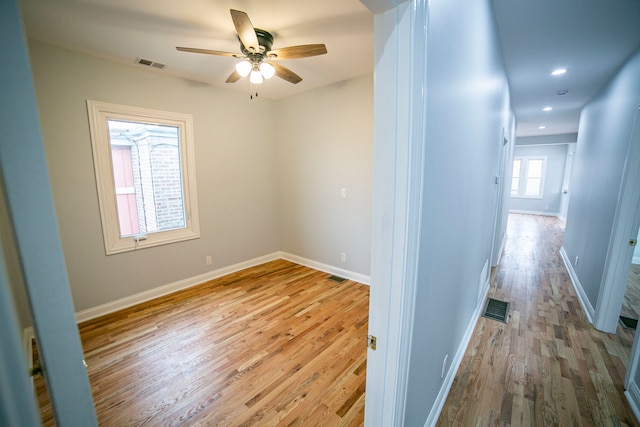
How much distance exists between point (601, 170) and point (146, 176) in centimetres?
516

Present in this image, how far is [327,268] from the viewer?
12.6 feet

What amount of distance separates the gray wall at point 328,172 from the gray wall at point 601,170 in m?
2.31

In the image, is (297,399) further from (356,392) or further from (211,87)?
(211,87)

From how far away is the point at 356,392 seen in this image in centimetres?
177

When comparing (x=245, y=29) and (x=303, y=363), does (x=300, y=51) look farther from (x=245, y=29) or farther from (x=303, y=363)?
(x=303, y=363)

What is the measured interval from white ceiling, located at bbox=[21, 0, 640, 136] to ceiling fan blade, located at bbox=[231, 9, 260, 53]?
0.63ft

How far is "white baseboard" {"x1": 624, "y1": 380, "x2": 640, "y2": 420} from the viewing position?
1.60m

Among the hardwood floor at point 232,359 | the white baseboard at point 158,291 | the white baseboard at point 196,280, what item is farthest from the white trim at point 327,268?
the white baseboard at point 158,291

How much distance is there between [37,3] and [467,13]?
8.77ft

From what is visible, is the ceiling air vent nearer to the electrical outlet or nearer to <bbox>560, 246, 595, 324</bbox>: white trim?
the electrical outlet

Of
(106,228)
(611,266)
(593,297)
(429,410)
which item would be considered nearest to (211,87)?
(106,228)

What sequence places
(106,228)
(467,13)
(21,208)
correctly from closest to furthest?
1. (21,208)
2. (467,13)
3. (106,228)

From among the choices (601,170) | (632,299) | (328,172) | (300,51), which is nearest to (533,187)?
(632,299)

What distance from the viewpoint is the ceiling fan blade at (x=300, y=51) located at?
191 cm
